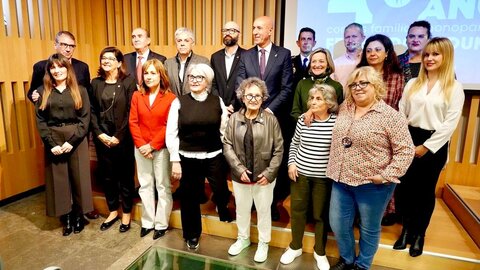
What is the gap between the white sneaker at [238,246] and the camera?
8.79 ft

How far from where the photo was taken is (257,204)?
8.37 ft

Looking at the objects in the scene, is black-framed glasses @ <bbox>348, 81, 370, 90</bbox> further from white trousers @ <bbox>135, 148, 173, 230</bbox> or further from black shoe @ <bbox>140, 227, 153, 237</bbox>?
black shoe @ <bbox>140, 227, 153, 237</bbox>

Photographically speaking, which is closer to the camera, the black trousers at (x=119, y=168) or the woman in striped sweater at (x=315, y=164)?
the woman in striped sweater at (x=315, y=164)

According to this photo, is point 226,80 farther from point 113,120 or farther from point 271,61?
point 113,120

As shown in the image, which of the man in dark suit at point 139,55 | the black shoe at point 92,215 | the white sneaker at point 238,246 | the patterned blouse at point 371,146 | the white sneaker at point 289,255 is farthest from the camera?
the black shoe at point 92,215

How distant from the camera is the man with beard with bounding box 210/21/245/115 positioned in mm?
2932

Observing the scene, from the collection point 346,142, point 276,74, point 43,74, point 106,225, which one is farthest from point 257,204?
point 43,74

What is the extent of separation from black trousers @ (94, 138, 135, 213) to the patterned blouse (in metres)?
1.78

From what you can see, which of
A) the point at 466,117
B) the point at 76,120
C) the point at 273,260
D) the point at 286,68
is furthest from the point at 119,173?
the point at 466,117

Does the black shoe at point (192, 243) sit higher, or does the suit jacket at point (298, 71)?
the suit jacket at point (298, 71)

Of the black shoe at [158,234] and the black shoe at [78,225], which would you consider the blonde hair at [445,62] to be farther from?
the black shoe at [78,225]

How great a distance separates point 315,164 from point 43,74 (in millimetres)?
2696

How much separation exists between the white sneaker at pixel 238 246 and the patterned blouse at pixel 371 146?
40.0 inches

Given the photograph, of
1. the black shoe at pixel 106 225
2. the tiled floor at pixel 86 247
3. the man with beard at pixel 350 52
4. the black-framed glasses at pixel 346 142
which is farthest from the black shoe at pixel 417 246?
the black shoe at pixel 106 225
